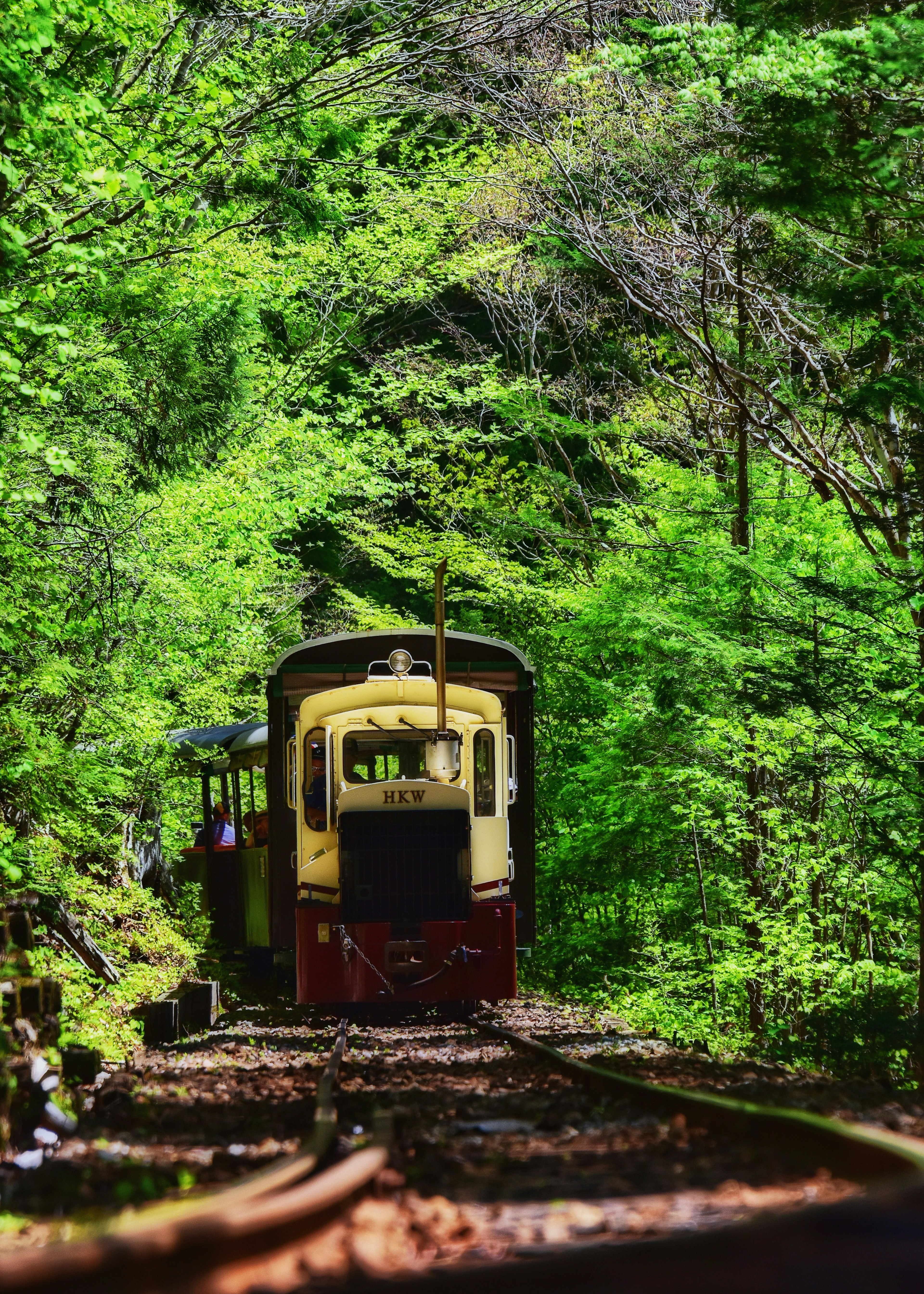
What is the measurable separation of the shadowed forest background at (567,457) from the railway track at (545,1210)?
349 centimetres

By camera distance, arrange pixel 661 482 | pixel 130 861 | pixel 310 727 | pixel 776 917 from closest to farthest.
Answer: pixel 310 727 → pixel 776 917 → pixel 130 861 → pixel 661 482

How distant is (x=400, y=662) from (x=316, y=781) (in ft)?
4.43

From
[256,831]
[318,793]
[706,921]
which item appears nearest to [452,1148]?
[318,793]

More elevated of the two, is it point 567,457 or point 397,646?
point 567,457

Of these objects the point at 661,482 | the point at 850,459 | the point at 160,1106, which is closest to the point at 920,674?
the point at 160,1106

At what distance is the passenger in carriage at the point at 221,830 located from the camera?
687 inches

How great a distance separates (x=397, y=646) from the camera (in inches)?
497

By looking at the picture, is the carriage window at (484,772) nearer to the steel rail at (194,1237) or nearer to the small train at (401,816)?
the small train at (401,816)

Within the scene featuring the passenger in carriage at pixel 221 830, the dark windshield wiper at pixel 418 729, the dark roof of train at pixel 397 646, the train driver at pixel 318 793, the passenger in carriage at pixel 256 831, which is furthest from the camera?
the passenger in carriage at pixel 221 830

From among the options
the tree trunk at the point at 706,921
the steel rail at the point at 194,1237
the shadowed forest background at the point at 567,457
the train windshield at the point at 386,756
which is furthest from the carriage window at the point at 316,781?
the steel rail at the point at 194,1237

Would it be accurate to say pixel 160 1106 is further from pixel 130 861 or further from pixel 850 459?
pixel 850 459

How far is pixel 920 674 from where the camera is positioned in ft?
31.2

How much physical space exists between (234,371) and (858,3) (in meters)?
7.00

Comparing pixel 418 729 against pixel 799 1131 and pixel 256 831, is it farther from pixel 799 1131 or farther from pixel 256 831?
pixel 799 1131
